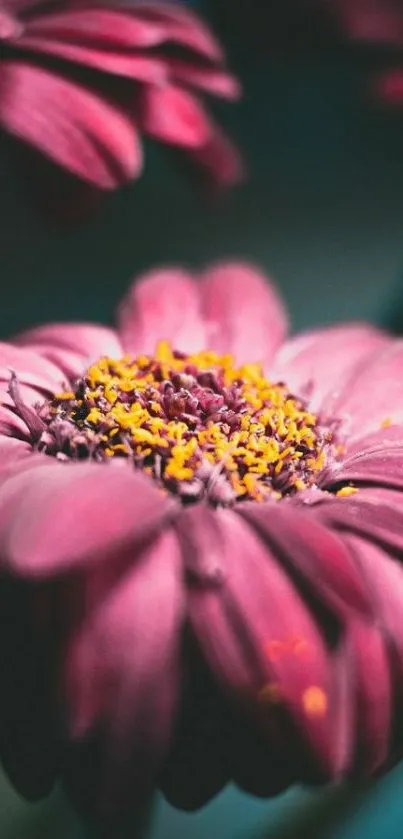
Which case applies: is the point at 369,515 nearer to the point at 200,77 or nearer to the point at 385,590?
the point at 385,590

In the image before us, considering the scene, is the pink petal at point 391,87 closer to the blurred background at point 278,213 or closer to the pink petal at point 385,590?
the blurred background at point 278,213

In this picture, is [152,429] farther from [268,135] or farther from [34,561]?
[268,135]

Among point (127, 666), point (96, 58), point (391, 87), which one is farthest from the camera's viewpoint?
point (391, 87)

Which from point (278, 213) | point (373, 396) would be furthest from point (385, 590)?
point (278, 213)

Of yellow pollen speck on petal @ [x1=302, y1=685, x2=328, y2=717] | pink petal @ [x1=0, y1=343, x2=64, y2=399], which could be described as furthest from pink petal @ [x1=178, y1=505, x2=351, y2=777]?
pink petal @ [x1=0, y1=343, x2=64, y2=399]

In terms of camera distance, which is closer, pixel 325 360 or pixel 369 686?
pixel 369 686

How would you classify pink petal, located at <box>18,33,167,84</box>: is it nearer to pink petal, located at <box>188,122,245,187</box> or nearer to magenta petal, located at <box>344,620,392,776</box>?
pink petal, located at <box>188,122,245,187</box>

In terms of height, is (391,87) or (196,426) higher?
(391,87)

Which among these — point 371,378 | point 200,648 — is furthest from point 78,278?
point 200,648
